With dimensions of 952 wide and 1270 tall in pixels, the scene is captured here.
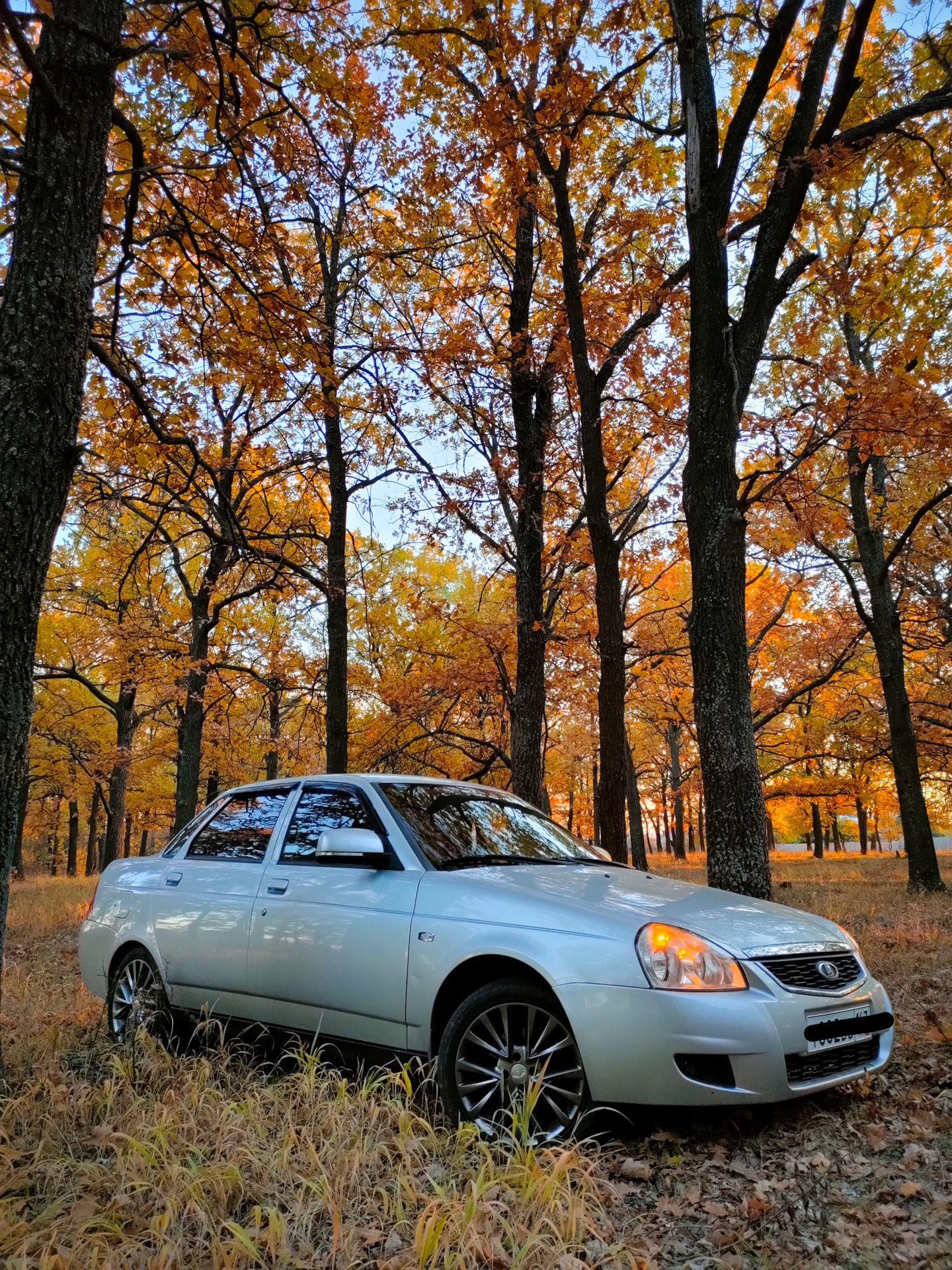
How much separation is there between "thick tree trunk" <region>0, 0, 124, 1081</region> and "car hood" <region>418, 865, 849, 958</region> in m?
2.19

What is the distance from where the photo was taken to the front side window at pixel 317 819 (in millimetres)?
4512

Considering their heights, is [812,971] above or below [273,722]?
below

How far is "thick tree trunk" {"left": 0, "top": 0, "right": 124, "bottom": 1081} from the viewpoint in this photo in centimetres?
386

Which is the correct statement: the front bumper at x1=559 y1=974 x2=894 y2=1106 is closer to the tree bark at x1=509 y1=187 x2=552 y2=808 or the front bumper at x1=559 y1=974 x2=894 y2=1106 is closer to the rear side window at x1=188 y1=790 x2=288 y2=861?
the rear side window at x1=188 y1=790 x2=288 y2=861

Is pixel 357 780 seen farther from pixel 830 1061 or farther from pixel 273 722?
pixel 273 722

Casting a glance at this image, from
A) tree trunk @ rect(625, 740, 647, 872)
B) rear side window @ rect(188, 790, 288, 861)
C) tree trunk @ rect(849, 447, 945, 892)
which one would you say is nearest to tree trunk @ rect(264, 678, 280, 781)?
rear side window @ rect(188, 790, 288, 861)

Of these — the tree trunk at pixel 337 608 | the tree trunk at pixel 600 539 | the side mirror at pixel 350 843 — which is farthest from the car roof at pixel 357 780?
the tree trunk at pixel 337 608

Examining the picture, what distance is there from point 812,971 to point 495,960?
4.51 ft

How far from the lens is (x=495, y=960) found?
3.53 m

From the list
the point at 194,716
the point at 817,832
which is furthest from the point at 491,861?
the point at 817,832

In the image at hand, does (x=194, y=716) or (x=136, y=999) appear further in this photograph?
(x=194, y=716)

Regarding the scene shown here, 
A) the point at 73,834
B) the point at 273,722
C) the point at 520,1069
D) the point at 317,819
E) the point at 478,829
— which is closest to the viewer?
the point at 520,1069

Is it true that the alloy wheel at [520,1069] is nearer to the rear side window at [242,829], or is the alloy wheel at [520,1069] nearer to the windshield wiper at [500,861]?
the windshield wiper at [500,861]

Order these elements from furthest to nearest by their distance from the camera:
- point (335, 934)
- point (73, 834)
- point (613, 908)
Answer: point (73, 834), point (335, 934), point (613, 908)
